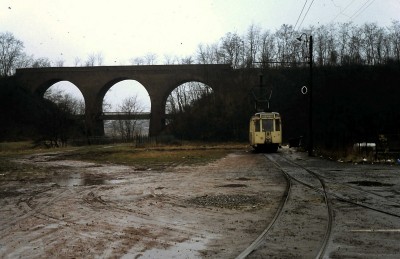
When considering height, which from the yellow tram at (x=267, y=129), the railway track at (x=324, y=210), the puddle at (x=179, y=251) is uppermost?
the yellow tram at (x=267, y=129)

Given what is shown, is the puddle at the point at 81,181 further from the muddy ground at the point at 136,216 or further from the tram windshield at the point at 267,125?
the tram windshield at the point at 267,125

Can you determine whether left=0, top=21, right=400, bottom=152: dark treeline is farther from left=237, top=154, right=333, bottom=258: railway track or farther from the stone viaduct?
left=237, top=154, right=333, bottom=258: railway track

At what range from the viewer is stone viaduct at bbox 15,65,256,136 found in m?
67.9

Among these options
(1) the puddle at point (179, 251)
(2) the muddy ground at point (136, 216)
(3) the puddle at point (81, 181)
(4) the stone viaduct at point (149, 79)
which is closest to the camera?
(1) the puddle at point (179, 251)

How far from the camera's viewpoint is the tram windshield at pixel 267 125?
109 feet

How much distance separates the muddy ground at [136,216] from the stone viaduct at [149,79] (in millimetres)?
53357

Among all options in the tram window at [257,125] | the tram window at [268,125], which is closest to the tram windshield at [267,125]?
the tram window at [268,125]

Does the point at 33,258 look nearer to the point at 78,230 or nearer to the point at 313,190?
the point at 78,230

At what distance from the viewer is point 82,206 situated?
9.93m

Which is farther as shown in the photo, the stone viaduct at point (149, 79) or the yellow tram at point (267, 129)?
the stone viaduct at point (149, 79)

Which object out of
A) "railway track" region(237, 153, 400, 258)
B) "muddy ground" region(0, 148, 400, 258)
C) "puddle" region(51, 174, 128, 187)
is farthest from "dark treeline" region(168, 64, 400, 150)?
"muddy ground" region(0, 148, 400, 258)

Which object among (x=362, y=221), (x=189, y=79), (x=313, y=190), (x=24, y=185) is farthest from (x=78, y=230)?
(x=189, y=79)

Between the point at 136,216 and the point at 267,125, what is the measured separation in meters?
25.5

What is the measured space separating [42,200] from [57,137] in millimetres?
48909
